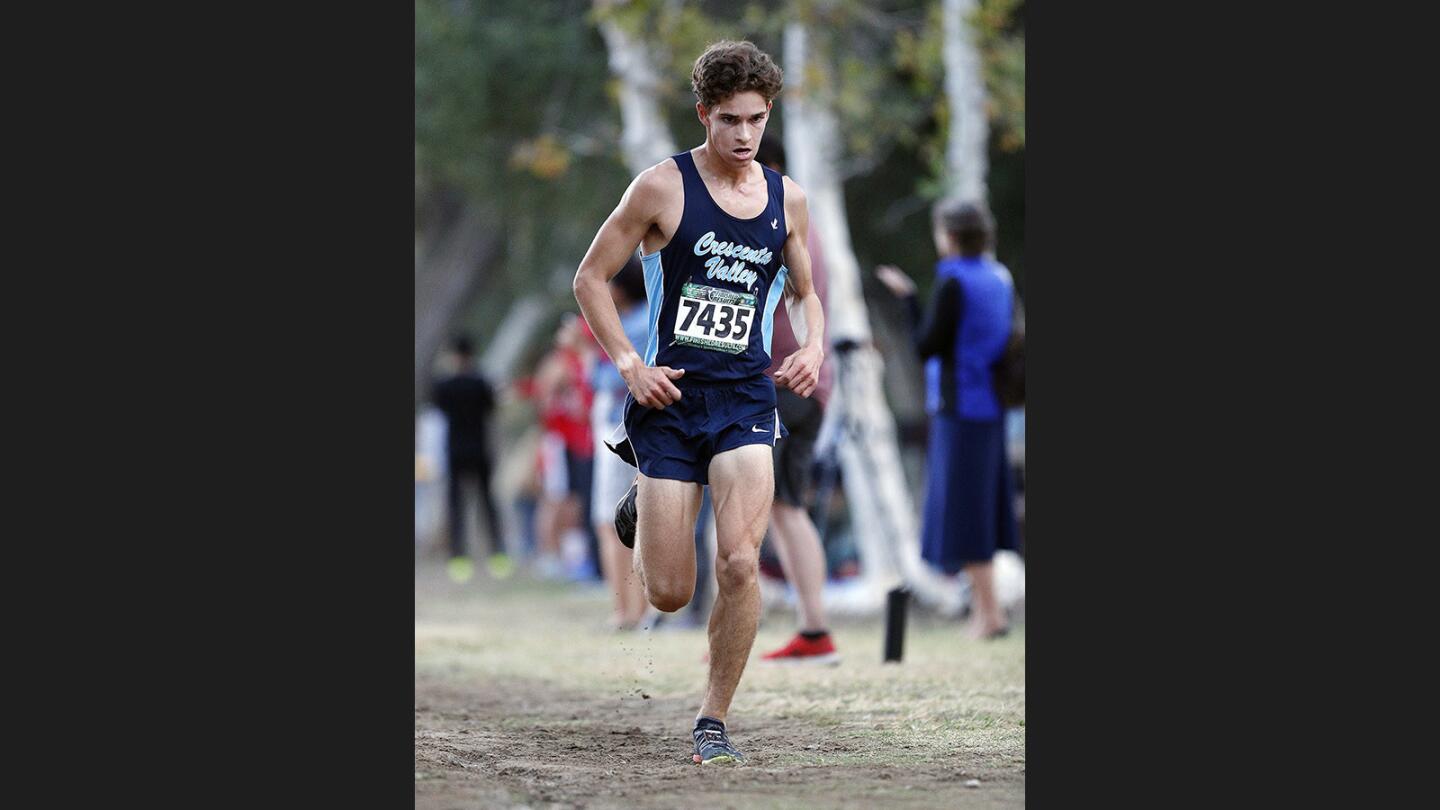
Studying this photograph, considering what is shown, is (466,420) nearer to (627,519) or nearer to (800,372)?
(627,519)

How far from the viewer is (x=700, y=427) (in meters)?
6.69

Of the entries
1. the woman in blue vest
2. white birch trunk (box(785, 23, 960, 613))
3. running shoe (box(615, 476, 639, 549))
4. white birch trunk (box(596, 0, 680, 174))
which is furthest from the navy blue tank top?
white birch trunk (box(596, 0, 680, 174))

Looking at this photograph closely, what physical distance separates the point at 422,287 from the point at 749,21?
15.3m

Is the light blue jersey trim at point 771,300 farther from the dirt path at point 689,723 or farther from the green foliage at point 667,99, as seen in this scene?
the green foliage at point 667,99

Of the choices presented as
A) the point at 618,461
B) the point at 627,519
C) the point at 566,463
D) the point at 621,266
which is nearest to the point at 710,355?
the point at 621,266

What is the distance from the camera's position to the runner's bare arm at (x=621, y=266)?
664 centimetres

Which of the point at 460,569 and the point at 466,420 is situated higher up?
the point at 466,420

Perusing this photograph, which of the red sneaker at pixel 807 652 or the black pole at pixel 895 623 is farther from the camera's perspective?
the black pole at pixel 895 623

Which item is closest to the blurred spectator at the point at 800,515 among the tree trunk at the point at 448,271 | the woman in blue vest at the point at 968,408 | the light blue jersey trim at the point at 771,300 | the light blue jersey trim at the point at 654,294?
the woman in blue vest at the point at 968,408

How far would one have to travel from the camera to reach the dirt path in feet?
19.9

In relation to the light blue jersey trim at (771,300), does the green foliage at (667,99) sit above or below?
above

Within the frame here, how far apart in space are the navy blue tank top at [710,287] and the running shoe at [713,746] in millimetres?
1265

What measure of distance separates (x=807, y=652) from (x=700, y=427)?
11.2ft

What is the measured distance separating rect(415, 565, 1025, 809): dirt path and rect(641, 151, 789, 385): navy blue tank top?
58.2 inches
